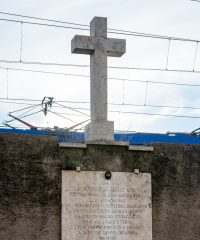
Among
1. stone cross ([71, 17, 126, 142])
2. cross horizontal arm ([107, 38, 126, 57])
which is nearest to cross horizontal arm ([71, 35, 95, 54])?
stone cross ([71, 17, 126, 142])

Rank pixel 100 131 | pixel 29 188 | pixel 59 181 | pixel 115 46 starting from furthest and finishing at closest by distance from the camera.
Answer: pixel 115 46, pixel 100 131, pixel 59 181, pixel 29 188

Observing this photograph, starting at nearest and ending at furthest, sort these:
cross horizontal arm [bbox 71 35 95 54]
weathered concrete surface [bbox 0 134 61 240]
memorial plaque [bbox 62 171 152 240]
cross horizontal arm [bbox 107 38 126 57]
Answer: weathered concrete surface [bbox 0 134 61 240] → memorial plaque [bbox 62 171 152 240] → cross horizontal arm [bbox 71 35 95 54] → cross horizontal arm [bbox 107 38 126 57]

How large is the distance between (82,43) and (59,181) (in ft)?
9.01

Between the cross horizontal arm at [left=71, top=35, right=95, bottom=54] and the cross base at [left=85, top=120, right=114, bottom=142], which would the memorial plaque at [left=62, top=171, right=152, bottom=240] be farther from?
the cross horizontal arm at [left=71, top=35, right=95, bottom=54]

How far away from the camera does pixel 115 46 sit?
44.1 ft

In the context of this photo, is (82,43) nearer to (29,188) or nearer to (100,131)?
(100,131)

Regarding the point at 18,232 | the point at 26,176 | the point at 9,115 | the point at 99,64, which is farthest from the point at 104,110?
the point at 9,115

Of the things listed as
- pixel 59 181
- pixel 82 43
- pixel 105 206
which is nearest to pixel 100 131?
pixel 59 181

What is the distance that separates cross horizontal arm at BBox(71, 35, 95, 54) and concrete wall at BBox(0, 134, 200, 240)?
1906mm

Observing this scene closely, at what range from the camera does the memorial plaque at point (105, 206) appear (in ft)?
40.5

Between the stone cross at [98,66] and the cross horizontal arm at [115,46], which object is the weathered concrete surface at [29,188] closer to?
the stone cross at [98,66]

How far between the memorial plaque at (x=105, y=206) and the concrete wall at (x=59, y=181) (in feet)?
0.55

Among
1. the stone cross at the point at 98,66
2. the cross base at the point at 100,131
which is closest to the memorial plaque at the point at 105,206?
the cross base at the point at 100,131

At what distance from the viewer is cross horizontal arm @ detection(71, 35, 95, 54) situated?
43.1ft
